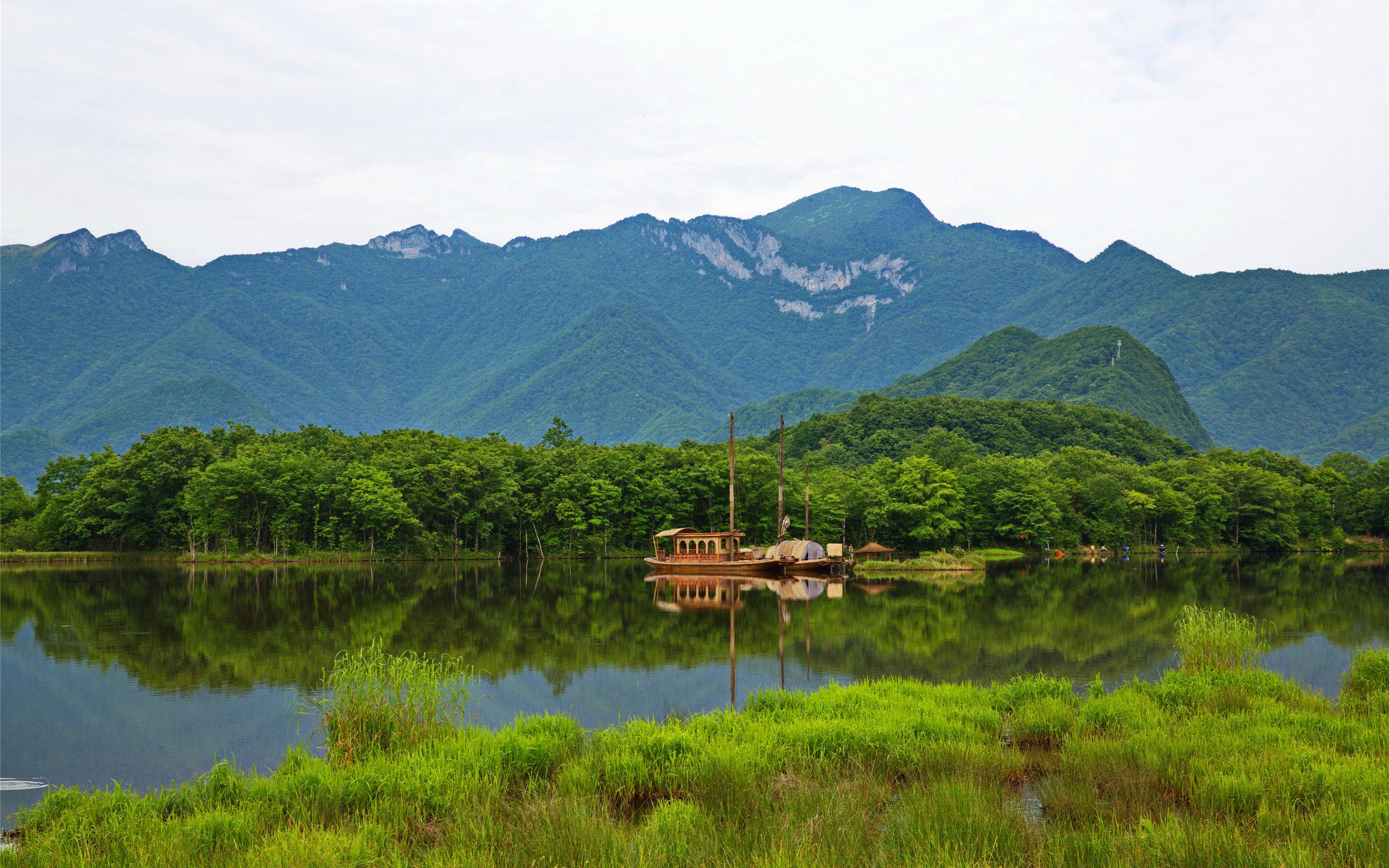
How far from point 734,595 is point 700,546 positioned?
42.0 feet

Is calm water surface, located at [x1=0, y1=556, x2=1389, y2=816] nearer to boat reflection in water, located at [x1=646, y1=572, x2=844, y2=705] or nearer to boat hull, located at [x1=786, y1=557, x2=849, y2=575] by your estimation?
boat reflection in water, located at [x1=646, y1=572, x2=844, y2=705]

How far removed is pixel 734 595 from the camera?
35469mm

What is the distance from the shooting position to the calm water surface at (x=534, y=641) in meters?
13.8

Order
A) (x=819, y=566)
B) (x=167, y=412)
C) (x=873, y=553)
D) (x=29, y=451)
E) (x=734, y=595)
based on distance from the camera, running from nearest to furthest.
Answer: (x=734, y=595) < (x=819, y=566) < (x=873, y=553) < (x=29, y=451) < (x=167, y=412)

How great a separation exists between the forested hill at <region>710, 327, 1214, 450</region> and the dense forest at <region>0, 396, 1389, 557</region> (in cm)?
6492

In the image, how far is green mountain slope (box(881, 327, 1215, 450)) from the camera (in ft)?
483

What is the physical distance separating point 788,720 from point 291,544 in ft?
A: 164

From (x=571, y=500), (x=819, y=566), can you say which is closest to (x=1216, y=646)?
(x=819, y=566)

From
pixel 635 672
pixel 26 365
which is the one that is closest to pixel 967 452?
pixel 635 672

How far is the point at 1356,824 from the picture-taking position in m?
6.82

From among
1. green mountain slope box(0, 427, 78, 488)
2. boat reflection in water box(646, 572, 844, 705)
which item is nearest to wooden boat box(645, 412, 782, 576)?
boat reflection in water box(646, 572, 844, 705)

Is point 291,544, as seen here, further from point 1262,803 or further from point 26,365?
point 26,365

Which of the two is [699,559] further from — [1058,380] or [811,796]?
[1058,380]

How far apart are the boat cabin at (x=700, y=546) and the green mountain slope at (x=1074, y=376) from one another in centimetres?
10796
